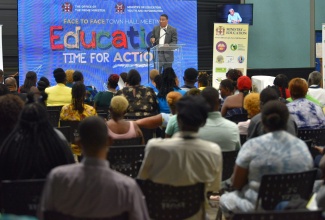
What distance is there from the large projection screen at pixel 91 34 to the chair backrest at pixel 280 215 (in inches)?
402

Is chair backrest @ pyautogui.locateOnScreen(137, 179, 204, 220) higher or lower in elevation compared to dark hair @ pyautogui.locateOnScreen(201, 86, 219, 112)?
lower

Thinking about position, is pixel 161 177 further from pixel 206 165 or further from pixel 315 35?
pixel 315 35

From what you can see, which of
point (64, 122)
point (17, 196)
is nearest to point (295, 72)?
point (64, 122)

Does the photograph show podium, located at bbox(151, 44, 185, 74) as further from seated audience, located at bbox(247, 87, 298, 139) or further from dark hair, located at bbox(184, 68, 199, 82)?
seated audience, located at bbox(247, 87, 298, 139)

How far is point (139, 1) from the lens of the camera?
529 inches

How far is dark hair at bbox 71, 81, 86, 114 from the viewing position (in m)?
6.00

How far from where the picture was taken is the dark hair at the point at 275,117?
3621 mm

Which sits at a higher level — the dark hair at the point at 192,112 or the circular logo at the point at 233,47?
the circular logo at the point at 233,47

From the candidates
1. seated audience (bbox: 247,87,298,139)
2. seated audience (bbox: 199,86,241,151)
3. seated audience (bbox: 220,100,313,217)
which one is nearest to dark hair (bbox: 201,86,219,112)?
seated audience (bbox: 199,86,241,151)

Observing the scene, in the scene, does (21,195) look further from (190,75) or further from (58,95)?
(190,75)

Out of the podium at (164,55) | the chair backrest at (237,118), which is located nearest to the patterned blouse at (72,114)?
the chair backrest at (237,118)

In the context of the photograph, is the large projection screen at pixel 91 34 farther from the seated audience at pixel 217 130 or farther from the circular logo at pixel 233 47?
the seated audience at pixel 217 130

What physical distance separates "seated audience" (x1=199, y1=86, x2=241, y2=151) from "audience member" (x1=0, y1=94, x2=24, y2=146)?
1372 mm

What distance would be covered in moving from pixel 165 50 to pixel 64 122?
5.53 meters
